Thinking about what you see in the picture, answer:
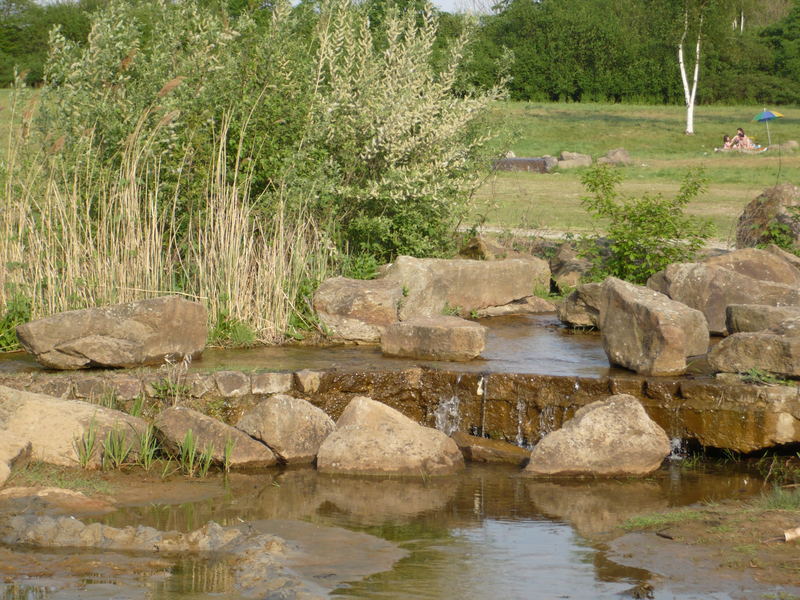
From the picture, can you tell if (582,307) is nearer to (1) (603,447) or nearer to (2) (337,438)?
(1) (603,447)

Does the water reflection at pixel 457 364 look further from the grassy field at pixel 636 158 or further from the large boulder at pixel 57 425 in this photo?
the grassy field at pixel 636 158

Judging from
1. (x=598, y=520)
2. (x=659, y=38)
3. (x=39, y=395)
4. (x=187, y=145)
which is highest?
(x=659, y=38)

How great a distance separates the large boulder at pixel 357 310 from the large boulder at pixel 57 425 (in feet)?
9.09

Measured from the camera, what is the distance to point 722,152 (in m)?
31.7

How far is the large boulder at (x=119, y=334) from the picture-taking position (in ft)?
28.4

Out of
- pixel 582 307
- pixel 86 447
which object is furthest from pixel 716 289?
pixel 86 447

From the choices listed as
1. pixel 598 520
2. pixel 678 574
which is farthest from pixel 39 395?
pixel 678 574

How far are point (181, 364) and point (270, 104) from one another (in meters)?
3.63

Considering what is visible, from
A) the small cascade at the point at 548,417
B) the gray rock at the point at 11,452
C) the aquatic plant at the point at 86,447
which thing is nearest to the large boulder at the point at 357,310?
the small cascade at the point at 548,417

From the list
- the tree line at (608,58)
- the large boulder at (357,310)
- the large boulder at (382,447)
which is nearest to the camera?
the large boulder at (382,447)

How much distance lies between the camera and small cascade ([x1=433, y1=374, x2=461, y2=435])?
8617 mm

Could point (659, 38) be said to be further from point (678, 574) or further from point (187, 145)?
point (678, 574)

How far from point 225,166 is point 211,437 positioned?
3437 millimetres

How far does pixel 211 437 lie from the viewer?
24.6 ft
